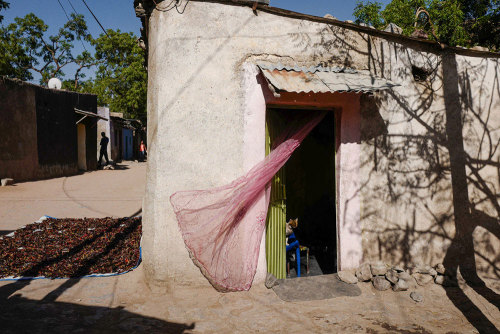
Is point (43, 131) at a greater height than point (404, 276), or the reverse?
point (43, 131)

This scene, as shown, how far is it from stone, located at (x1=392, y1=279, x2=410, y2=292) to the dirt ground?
61mm

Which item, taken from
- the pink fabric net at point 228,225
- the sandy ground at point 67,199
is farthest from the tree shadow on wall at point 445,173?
the sandy ground at point 67,199

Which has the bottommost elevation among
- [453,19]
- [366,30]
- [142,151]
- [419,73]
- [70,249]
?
[70,249]

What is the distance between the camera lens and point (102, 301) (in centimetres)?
380

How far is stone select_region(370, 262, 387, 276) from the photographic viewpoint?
4.46m

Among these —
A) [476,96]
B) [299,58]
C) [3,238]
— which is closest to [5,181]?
[3,238]

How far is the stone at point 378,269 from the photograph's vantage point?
4461mm

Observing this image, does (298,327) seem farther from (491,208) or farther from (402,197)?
(491,208)

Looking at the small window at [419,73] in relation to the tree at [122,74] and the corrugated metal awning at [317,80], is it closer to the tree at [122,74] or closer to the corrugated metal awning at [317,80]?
the corrugated metal awning at [317,80]

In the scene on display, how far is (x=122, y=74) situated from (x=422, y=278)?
26199 millimetres

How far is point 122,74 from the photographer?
2631 centimetres

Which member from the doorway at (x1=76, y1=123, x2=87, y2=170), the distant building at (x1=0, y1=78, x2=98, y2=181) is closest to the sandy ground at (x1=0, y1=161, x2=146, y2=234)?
the distant building at (x1=0, y1=78, x2=98, y2=181)

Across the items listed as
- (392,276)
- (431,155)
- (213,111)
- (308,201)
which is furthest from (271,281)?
(431,155)

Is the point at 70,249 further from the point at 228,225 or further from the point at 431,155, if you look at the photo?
the point at 431,155
